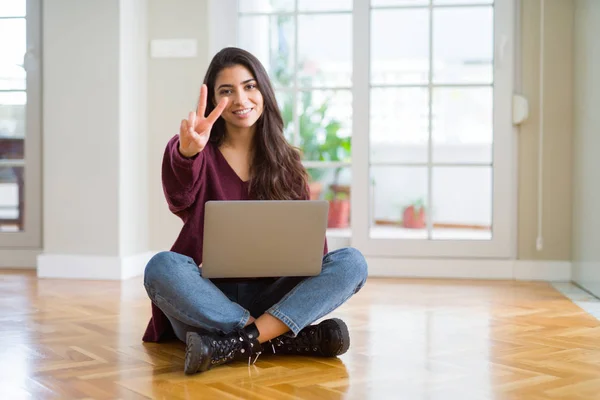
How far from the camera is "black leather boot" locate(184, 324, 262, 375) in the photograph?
227 centimetres

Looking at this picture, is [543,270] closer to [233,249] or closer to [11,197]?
[233,249]

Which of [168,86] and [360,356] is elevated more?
[168,86]

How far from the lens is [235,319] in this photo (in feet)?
7.93

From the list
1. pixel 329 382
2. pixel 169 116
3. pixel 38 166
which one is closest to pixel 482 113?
pixel 169 116

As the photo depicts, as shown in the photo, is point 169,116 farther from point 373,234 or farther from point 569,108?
point 569,108

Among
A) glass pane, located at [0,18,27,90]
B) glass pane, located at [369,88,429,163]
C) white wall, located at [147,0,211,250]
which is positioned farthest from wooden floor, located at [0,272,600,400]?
glass pane, located at [0,18,27,90]

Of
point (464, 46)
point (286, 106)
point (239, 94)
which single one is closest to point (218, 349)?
point (239, 94)

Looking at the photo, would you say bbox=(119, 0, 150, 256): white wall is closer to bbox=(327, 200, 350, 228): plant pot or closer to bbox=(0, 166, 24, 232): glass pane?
bbox=(0, 166, 24, 232): glass pane

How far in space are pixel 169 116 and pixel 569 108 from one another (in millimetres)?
2239

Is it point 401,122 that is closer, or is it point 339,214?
point 401,122

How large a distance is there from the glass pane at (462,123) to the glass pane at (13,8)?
244 cm

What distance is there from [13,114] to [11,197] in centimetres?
49

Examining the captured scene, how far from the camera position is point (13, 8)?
16.7 ft

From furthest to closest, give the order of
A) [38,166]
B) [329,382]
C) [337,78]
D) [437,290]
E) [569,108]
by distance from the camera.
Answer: [337,78] < [38,166] < [569,108] < [437,290] < [329,382]
